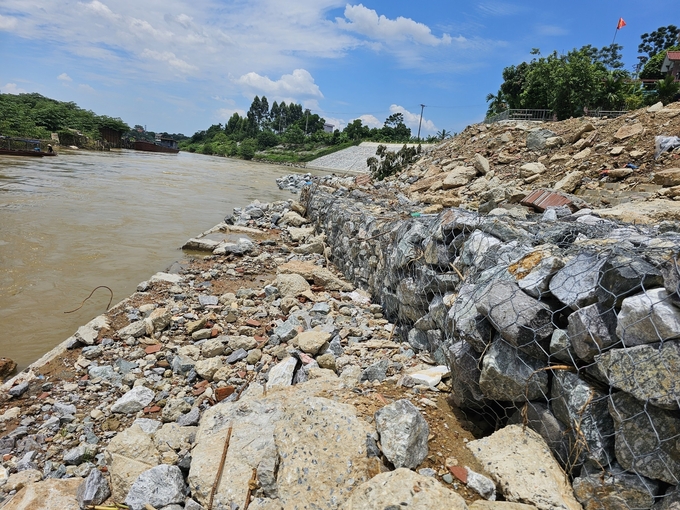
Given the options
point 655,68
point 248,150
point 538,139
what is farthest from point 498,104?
point 248,150

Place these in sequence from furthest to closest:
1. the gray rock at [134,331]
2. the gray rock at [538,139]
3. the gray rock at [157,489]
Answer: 1. the gray rock at [538,139]
2. the gray rock at [134,331]
3. the gray rock at [157,489]

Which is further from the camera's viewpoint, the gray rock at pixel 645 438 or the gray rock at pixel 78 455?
the gray rock at pixel 78 455

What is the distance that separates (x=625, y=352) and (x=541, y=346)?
43cm

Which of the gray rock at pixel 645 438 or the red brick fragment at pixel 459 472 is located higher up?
the gray rock at pixel 645 438

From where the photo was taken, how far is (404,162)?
17.4m

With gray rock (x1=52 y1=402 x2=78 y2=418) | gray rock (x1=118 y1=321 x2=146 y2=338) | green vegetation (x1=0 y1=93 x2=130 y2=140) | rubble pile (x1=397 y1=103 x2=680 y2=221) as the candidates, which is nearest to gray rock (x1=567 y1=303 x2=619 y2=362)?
rubble pile (x1=397 y1=103 x2=680 y2=221)

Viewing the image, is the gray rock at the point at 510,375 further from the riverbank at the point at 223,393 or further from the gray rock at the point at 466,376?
the riverbank at the point at 223,393

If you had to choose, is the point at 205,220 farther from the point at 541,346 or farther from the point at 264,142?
the point at 264,142

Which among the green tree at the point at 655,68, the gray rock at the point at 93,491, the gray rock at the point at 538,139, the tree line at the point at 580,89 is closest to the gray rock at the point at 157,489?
the gray rock at the point at 93,491

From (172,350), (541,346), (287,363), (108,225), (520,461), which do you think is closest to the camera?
(520,461)

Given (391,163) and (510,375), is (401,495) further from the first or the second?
(391,163)

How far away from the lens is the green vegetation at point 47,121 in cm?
3769

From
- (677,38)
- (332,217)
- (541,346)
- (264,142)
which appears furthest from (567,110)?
(264,142)

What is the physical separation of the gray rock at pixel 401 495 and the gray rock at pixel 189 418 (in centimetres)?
183
